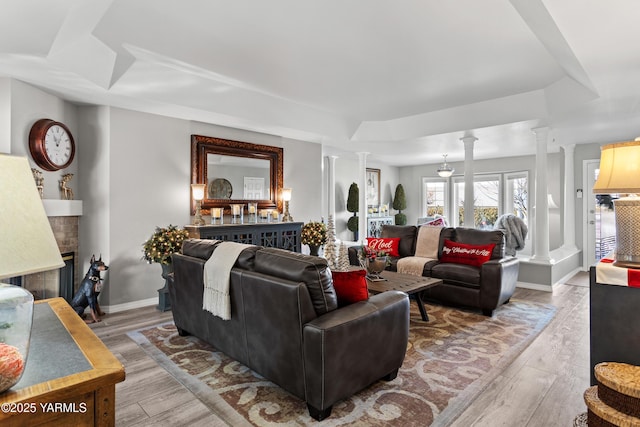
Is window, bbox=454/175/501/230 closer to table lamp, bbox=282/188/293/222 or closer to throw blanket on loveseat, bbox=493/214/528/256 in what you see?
throw blanket on loveseat, bbox=493/214/528/256

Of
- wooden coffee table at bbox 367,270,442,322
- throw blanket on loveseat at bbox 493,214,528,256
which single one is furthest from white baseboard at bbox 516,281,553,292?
wooden coffee table at bbox 367,270,442,322

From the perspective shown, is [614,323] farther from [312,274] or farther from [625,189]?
[312,274]

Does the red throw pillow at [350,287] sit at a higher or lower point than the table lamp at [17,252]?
lower

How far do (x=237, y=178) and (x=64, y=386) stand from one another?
455cm

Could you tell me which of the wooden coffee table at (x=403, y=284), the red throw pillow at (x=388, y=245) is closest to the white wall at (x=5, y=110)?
the wooden coffee table at (x=403, y=284)

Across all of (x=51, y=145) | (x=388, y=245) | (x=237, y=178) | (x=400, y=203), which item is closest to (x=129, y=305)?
(x=51, y=145)

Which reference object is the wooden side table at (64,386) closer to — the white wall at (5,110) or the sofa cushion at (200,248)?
the sofa cushion at (200,248)

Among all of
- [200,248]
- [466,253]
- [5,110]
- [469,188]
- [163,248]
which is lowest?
[466,253]

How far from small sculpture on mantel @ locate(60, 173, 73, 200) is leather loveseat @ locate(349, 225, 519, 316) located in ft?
13.1

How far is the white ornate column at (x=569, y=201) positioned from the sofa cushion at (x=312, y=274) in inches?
258

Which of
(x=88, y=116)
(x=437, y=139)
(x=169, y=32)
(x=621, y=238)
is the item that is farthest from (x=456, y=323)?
(x=88, y=116)

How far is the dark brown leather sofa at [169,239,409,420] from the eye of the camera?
6.62 ft

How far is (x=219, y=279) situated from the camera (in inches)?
102

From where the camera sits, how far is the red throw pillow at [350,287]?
238 centimetres
